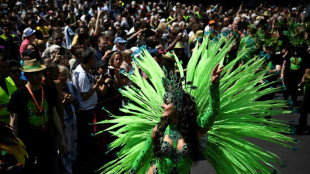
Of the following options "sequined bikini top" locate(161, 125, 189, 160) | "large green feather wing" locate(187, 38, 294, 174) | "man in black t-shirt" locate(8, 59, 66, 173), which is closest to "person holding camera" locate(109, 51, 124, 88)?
"man in black t-shirt" locate(8, 59, 66, 173)

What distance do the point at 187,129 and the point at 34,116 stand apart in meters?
1.92

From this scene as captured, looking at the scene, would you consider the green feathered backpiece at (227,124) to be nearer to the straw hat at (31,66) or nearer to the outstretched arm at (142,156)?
the outstretched arm at (142,156)

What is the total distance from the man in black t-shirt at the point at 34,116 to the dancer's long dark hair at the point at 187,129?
160 centimetres

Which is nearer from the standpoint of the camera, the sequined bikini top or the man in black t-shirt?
the sequined bikini top

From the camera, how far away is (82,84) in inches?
223

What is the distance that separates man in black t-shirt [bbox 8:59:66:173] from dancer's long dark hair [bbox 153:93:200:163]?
1.60 metres

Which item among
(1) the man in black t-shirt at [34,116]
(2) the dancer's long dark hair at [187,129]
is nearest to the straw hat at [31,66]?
(1) the man in black t-shirt at [34,116]

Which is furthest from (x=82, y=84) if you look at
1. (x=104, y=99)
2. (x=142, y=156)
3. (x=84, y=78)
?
(x=142, y=156)

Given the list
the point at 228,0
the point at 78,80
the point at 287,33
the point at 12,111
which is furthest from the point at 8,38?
the point at 228,0

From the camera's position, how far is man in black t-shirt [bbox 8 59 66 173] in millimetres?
4250

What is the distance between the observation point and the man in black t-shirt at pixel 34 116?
425cm

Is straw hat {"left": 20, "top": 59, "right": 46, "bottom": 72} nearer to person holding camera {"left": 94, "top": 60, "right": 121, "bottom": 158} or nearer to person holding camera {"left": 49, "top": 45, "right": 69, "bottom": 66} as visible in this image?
person holding camera {"left": 94, "top": 60, "right": 121, "bottom": 158}

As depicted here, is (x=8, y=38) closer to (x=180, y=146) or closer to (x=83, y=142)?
(x=83, y=142)

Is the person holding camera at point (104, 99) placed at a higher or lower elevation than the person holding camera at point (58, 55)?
lower
